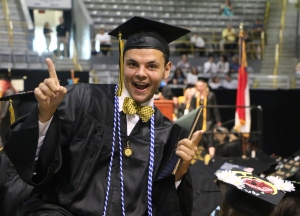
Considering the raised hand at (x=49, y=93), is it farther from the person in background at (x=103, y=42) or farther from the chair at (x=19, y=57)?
the person in background at (x=103, y=42)

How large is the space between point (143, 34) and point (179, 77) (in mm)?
11384

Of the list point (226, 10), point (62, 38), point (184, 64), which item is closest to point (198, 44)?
point (184, 64)

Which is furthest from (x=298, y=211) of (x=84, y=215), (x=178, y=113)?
(x=178, y=113)

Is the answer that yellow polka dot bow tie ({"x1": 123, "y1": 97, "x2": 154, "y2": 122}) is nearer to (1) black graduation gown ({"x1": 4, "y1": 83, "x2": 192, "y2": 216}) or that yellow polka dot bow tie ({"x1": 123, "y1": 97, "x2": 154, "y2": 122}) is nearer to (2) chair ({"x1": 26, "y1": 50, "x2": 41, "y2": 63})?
(1) black graduation gown ({"x1": 4, "y1": 83, "x2": 192, "y2": 216})

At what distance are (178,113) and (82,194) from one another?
24.0 feet

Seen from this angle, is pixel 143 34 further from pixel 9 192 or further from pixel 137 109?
pixel 9 192

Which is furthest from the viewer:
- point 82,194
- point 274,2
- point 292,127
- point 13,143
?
point 274,2

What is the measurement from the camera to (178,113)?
393 inches

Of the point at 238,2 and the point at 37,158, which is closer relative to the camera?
the point at 37,158

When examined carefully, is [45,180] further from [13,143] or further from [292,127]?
[292,127]

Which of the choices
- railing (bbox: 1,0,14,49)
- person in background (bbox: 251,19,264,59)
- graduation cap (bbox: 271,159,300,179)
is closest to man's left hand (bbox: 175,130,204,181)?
graduation cap (bbox: 271,159,300,179)

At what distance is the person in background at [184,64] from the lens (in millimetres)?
15103

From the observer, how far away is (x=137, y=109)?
290 cm

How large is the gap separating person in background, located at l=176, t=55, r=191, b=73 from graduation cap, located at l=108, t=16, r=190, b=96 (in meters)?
12.0
